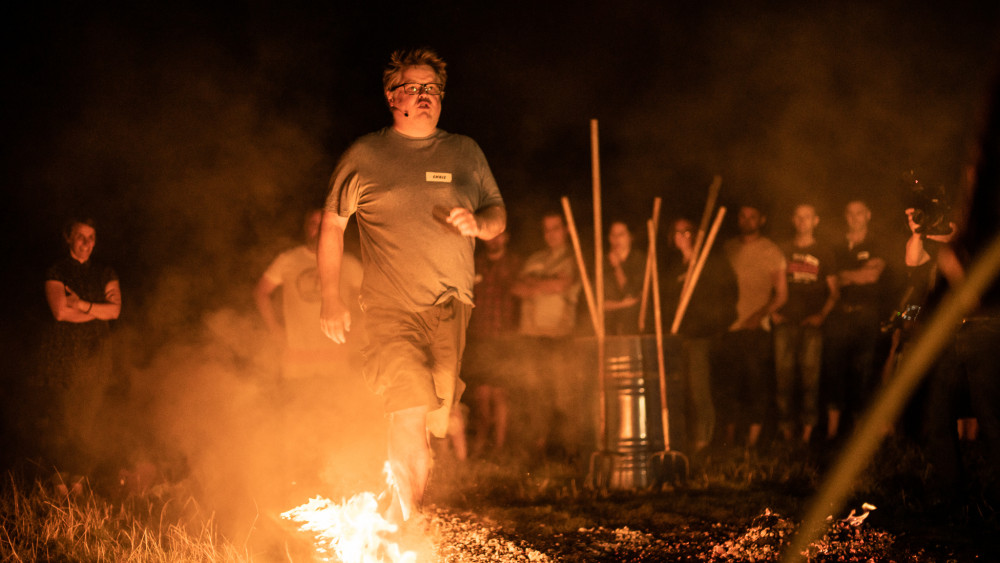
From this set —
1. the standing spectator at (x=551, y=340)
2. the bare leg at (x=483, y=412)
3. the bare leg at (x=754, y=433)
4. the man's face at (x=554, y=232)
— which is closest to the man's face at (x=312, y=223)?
the standing spectator at (x=551, y=340)

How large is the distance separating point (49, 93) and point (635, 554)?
567cm

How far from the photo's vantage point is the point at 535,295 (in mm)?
6027

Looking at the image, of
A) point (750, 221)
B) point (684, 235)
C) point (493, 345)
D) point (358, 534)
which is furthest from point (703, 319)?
point (358, 534)

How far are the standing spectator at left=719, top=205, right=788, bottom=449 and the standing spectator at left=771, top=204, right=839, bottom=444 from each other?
0.10m

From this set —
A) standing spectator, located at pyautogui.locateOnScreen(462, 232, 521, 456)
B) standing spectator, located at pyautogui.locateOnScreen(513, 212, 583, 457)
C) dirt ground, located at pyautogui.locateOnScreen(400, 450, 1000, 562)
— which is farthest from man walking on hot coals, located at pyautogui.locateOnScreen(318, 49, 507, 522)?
standing spectator, located at pyautogui.locateOnScreen(513, 212, 583, 457)

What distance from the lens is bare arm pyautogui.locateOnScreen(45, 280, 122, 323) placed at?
183 inches

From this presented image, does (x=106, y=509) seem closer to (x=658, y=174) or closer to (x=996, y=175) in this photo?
(x=996, y=175)

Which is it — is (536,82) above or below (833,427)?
above

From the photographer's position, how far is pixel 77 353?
4.67 m

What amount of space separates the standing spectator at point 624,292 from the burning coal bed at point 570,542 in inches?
90.6

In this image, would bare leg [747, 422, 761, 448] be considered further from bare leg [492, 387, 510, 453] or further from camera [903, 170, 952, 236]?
camera [903, 170, 952, 236]

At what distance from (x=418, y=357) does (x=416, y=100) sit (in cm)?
110

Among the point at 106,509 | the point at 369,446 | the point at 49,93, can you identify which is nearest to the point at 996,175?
the point at 369,446

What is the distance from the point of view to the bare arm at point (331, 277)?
10.9 ft
